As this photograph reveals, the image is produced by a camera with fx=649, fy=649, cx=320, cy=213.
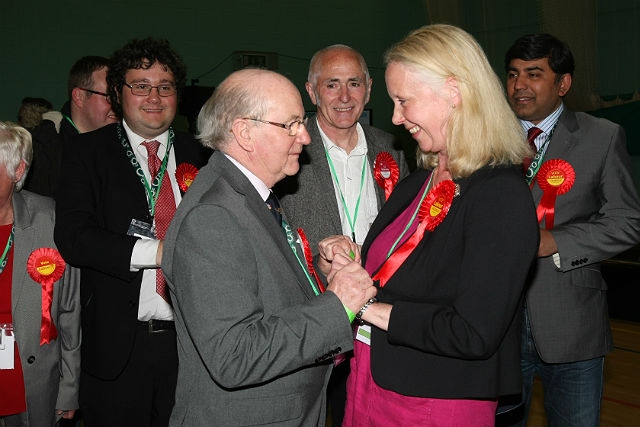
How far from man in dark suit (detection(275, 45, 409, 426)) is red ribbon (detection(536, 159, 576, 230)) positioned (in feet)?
2.45

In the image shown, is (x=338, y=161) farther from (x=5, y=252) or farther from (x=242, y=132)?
(x=5, y=252)

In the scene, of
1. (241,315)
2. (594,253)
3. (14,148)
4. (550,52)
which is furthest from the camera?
(550,52)

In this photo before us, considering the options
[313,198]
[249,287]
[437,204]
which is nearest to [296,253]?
[249,287]

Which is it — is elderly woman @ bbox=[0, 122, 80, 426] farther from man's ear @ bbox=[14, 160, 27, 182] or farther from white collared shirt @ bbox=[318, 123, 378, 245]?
white collared shirt @ bbox=[318, 123, 378, 245]

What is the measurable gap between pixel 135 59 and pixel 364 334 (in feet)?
5.03

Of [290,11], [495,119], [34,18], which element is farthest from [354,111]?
[290,11]

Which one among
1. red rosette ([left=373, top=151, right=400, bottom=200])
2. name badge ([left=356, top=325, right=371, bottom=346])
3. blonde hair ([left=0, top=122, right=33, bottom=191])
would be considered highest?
blonde hair ([left=0, top=122, right=33, bottom=191])

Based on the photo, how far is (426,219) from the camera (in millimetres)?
1816

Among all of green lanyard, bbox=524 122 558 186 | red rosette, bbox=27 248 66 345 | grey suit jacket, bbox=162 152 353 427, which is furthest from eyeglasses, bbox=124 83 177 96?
green lanyard, bbox=524 122 558 186

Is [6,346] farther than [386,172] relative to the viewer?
No

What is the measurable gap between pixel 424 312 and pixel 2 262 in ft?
5.70

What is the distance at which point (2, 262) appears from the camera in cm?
254

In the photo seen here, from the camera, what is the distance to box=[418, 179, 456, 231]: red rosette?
5.80 feet

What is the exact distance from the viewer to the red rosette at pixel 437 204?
1.77 metres
